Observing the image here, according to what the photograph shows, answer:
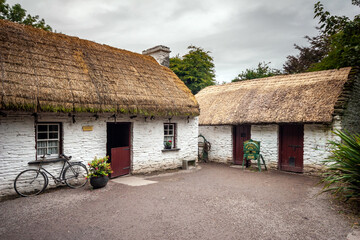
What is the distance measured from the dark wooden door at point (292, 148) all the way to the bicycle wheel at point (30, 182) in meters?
10.4

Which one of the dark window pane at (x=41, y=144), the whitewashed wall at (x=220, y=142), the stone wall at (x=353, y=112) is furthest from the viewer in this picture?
the whitewashed wall at (x=220, y=142)

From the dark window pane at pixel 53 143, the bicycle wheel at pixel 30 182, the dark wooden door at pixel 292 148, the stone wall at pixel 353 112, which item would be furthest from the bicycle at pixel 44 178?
the stone wall at pixel 353 112

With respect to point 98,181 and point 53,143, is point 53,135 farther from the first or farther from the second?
point 98,181

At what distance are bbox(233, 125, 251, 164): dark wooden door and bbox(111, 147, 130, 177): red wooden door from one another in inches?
258

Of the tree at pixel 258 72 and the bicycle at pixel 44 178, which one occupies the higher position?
the tree at pixel 258 72

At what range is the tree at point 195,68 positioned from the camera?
2978 centimetres

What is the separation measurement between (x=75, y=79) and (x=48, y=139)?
2302 mm

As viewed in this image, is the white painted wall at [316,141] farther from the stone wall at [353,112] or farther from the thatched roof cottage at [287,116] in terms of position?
the stone wall at [353,112]

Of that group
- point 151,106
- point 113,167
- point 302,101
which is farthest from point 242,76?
point 113,167

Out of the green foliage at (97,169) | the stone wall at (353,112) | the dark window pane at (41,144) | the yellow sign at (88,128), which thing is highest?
the stone wall at (353,112)

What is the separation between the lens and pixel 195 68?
30.0 m

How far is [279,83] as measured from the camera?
13367mm

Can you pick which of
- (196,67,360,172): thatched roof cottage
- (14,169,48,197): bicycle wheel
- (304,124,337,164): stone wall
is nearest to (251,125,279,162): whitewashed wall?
(196,67,360,172): thatched roof cottage

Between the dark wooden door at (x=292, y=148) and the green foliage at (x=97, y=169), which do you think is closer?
the green foliage at (x=97, y=169)
